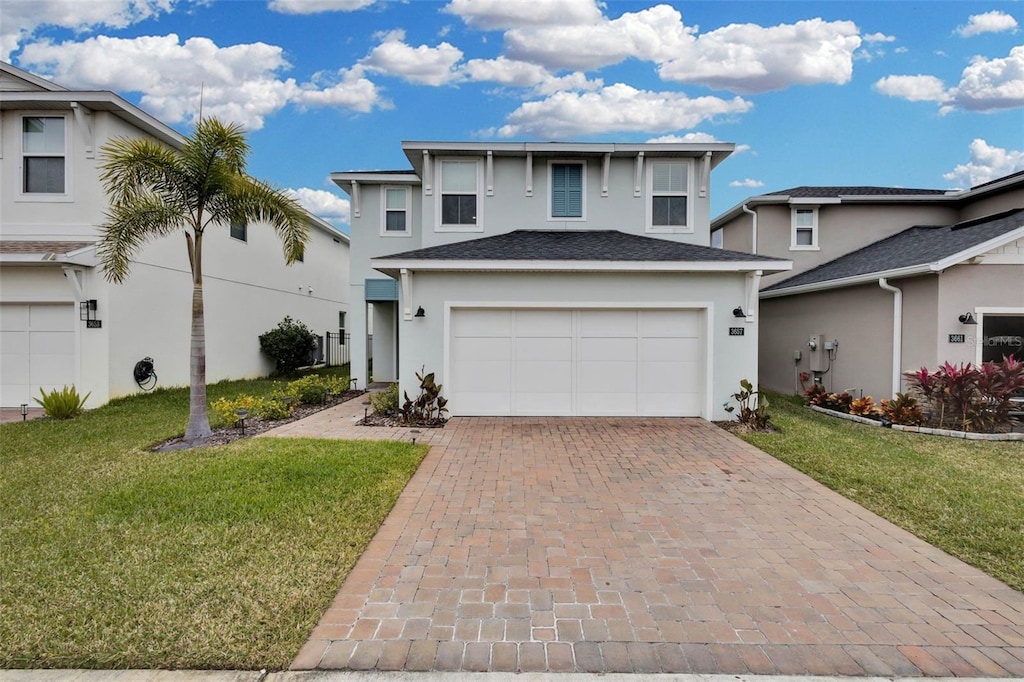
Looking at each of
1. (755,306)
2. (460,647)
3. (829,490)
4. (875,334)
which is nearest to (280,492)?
(460,647)

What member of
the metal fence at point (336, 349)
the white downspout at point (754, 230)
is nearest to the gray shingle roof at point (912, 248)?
the white downspout at point (754, 230)

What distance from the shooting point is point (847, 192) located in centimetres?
1486

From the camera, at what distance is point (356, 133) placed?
17.7 metres

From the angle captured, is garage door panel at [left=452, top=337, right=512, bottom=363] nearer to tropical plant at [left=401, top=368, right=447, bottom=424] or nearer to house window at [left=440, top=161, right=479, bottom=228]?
tropical plant at [left=401, top=368, right=447, bottom=424]

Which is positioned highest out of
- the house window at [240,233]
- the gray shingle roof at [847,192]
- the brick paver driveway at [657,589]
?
the gray shingle roof at [847,192]

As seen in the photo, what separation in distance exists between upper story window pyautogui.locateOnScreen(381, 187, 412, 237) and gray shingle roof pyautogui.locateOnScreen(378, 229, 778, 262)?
10.4ft

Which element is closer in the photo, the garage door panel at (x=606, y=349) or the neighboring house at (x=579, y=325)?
the neighboring house at (x=579, y=325)

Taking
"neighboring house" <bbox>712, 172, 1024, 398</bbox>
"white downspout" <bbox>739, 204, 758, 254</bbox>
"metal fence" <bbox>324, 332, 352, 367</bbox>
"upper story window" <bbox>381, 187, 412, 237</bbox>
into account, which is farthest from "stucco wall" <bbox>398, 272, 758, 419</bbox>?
"metal fence" <bbox>324, 332, 352, 367</bbox>

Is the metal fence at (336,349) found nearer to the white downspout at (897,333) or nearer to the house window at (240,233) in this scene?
the house window at (240,233)

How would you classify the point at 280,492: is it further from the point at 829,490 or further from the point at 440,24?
the point at 440,24

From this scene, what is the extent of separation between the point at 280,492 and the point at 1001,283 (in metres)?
12.4

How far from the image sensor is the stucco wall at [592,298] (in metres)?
9.32

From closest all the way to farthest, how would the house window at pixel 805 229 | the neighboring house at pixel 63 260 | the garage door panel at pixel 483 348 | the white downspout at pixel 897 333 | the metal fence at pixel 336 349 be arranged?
1. the garage door panel at pixel 483 348
2. the white downspout at pixel 897 333
3. the neighboring house at pixel 63 260
4. the house window at pixel 805 229
5. the metal fence at pixel 336 349

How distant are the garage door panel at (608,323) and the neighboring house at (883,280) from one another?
523 cm
